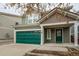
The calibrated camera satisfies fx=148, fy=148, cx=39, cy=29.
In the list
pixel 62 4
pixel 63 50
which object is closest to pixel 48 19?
pixel 62 4

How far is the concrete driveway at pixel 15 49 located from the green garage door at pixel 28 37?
6 centimetres

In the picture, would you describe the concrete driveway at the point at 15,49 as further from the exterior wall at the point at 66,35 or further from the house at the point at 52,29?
the exterior wall at the point at 66,35

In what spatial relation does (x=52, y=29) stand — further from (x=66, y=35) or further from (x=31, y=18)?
(x=31, y=18)

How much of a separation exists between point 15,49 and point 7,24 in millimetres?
401

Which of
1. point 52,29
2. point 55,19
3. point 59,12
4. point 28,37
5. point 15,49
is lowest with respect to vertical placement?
point 15,49

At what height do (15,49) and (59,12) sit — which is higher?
(59,12)

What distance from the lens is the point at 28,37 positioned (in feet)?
7.56

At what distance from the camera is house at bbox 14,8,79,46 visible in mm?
2176

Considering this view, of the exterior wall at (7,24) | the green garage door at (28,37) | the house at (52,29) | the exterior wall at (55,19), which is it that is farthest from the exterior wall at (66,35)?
the exterior wall at (7,24)

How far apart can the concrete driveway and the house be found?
0.06m

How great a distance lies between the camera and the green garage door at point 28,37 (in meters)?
2.27

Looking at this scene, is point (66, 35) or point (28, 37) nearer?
point (66, 35)

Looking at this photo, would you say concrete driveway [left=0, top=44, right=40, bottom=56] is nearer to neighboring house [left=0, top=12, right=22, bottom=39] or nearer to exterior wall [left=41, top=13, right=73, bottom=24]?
neighboring house [left=0, top=12, right=22, bottom=39]

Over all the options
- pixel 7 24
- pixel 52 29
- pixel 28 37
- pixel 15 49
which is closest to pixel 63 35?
pixel 52 29
